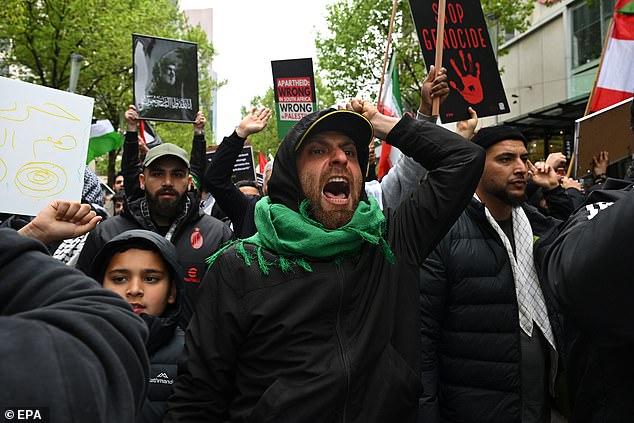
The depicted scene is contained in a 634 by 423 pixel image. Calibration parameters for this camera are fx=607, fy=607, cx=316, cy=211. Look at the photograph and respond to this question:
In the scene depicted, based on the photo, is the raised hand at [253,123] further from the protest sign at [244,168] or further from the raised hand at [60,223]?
the protest sign at [244,168]

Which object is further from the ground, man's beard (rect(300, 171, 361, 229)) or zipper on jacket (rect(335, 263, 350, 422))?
man's beard (rect(300, 171, 361, 229))

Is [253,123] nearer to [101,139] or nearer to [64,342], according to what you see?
[64,342]

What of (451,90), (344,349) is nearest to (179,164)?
(451,90)

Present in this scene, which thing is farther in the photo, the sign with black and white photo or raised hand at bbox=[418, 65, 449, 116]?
the sign with black and white photo

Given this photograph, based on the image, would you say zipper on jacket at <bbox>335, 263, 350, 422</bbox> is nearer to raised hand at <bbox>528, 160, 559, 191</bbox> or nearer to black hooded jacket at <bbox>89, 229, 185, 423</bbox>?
black hooded jacket at <bbox>89, 229, 185, 423</bbox>

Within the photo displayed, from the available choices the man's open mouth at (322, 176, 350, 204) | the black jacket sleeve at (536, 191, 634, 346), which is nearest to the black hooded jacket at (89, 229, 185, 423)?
the man's open mouth at (322, 176, 350, 204)

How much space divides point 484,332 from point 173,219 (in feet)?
7.09

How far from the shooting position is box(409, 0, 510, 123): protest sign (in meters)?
4.05

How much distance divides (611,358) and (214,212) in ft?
16.2

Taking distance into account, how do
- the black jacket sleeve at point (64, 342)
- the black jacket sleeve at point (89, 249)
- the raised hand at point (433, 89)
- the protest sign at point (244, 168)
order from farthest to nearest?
1. the protest sign at point (244, 168)
2. the black jacket sleeve at point (89, 249)
3. the raised hand at point (433, 89)
4. the black jacket sleeve at point (64, 342)

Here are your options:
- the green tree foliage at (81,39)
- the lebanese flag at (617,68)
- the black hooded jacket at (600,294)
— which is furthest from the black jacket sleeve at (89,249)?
the green tree foliage at (81,39)

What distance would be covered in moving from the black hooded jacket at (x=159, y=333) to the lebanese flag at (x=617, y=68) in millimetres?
3953

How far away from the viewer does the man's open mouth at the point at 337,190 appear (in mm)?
2389

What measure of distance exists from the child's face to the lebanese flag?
3.98 meters
